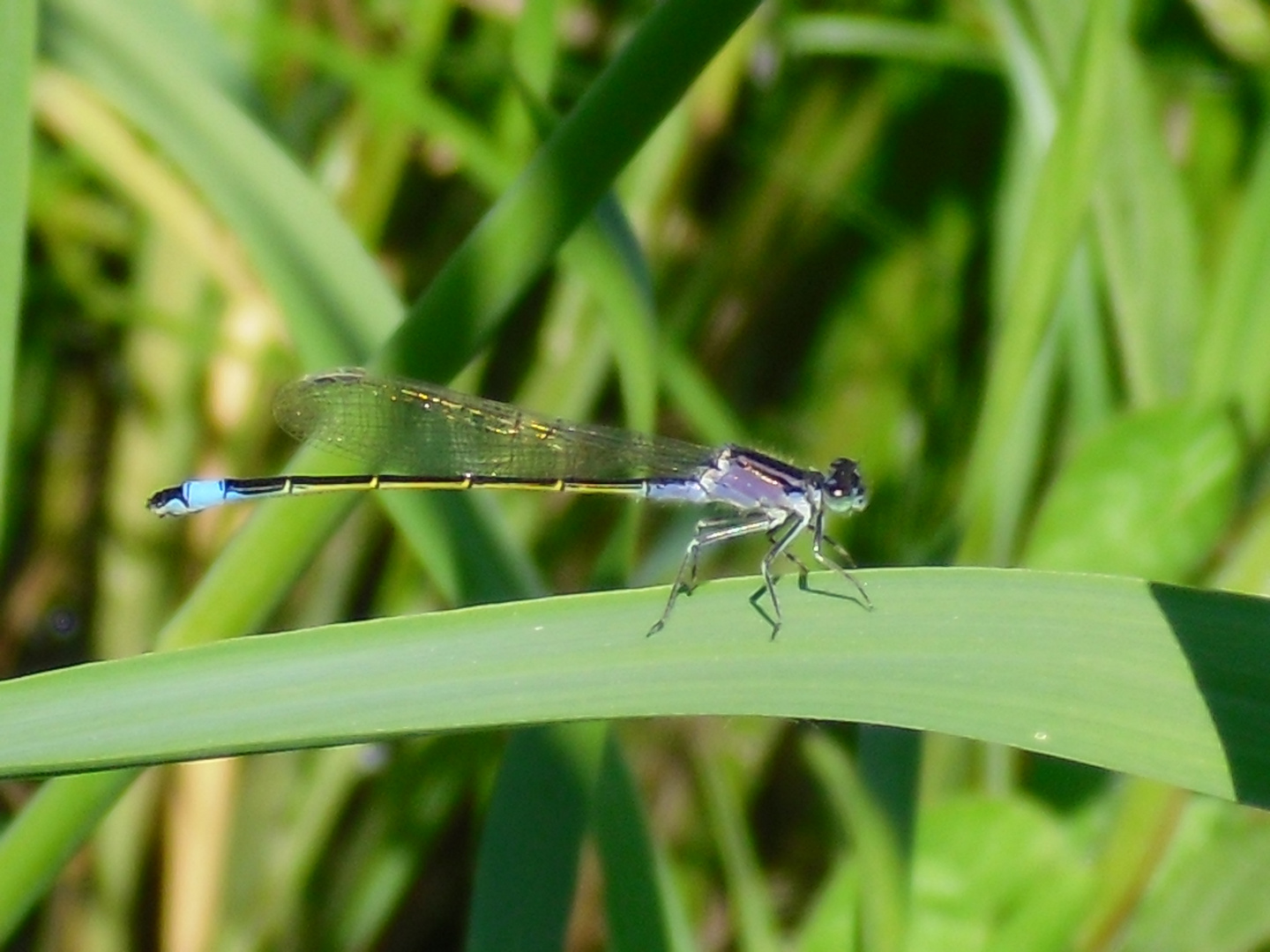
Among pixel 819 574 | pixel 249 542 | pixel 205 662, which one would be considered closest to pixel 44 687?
pixel 205 662

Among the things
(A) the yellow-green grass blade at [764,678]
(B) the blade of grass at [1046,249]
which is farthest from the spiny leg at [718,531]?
(A) the yellow-green grass blade at [764,678]

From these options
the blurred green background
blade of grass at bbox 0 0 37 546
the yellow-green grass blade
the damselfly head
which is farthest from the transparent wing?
the yellow-green grass blade

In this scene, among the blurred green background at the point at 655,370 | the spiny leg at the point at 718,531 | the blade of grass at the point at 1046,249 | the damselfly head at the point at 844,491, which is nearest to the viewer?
the blurred green background at the point at 655,370

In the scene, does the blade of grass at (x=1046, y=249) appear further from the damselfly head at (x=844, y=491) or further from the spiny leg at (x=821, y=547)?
the damselfly head at (x=844, y=491)

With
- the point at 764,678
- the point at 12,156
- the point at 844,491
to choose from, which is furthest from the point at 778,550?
the point at 12,156

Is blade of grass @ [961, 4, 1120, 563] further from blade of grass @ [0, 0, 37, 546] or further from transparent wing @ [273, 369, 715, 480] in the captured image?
blade of grass @ [0, 0, 37, 546]

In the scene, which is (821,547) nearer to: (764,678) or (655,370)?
(655,370)
